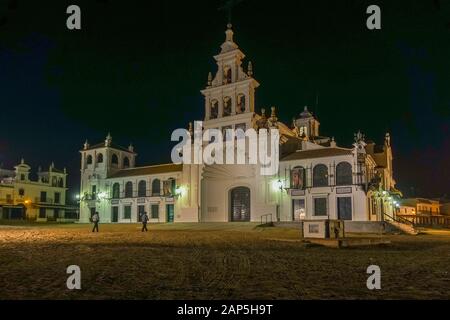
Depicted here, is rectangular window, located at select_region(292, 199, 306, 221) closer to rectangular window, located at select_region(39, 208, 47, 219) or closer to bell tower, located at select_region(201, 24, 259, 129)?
bell tower, located at select_region(201, 24, 259, 129)

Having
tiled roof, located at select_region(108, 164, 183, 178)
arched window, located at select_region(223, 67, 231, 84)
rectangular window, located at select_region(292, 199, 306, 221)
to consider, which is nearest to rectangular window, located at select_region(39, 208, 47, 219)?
tiled roof, located at select_region(108, 164, 183, 178)

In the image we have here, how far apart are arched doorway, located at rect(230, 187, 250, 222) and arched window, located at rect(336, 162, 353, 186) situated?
961 cm

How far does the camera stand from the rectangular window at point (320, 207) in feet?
123

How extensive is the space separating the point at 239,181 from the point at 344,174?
1086 cm

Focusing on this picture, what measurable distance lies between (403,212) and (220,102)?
3480 centimetres

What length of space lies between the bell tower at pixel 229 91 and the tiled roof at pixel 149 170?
7.32m

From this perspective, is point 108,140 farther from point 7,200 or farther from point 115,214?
point 7,200

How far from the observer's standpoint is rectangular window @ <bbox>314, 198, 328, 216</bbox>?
123 ft

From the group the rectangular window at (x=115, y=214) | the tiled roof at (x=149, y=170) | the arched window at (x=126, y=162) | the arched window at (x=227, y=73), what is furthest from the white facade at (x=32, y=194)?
the arched window at (x=227, y=73)

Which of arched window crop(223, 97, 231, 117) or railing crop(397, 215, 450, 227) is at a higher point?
arched window crop(223, 97, 231, 117)
